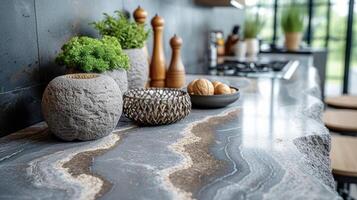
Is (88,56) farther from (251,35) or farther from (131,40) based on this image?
(251,35)

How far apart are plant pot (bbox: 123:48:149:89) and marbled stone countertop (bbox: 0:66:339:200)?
0.27 metres

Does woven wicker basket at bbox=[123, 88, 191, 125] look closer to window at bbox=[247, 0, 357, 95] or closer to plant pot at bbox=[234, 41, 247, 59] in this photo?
plant pot at bbox=[234, 41, 247, 59]

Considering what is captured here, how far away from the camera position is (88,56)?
0.92 m

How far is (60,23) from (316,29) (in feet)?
13.9

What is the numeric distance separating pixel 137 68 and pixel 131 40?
0.30ft

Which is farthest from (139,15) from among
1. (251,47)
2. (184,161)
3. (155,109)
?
(251,47)

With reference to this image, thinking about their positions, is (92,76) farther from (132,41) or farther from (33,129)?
(132,41)

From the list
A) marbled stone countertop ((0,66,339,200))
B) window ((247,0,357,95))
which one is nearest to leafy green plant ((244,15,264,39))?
window ((247,0,357,95))

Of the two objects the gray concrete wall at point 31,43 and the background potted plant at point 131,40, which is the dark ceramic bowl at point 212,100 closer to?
the background potted plant at point 131,40

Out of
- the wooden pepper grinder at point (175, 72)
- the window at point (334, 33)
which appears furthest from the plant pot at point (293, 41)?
the wooden pepper grinder at point (175, 72)

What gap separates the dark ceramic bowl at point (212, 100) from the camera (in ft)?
3.59

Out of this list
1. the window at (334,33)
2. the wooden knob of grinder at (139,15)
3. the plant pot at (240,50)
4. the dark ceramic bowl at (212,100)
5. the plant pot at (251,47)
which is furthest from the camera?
the window at (334,33)

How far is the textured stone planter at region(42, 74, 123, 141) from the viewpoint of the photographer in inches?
29.8

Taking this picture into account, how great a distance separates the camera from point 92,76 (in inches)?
33.3
